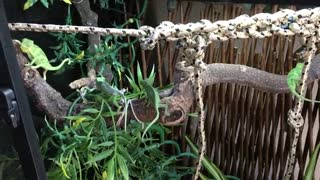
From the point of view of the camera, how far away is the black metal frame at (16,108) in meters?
0.43

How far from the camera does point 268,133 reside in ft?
3.31

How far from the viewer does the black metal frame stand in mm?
429

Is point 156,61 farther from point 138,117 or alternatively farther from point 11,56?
point 11,56

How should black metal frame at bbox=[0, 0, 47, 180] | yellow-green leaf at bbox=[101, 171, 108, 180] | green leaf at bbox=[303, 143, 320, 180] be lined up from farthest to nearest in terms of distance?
green leaf at bbox=[303, 143, 320, 180], yellow-green leaf at bbox=[101, 171, 108, 180], black metal frame at bbox=[0, 0, 47, 180]

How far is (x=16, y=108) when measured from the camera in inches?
17.7

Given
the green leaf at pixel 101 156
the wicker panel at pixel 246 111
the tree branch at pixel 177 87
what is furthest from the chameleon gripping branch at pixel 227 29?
the wicker panel at pixel 246 111

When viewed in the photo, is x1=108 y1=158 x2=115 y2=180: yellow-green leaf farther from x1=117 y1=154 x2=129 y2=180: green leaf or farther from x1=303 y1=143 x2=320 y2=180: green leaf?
x1=303 y1=143 x2=320 y2=180: green leaf

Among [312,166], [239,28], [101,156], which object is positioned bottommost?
[312,166]

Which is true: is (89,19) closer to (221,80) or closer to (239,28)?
(221,80)

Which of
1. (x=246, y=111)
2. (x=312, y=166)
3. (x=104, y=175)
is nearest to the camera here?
(x=104, y=175)

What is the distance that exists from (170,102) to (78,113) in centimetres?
18

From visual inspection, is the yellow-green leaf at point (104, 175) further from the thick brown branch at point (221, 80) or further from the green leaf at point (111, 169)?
the thick brown branch at point (221, 80)

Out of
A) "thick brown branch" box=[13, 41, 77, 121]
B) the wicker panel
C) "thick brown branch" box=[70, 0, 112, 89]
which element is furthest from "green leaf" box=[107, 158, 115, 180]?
the wicker panel

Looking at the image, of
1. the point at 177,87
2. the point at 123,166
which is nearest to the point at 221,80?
the point at 177,87
